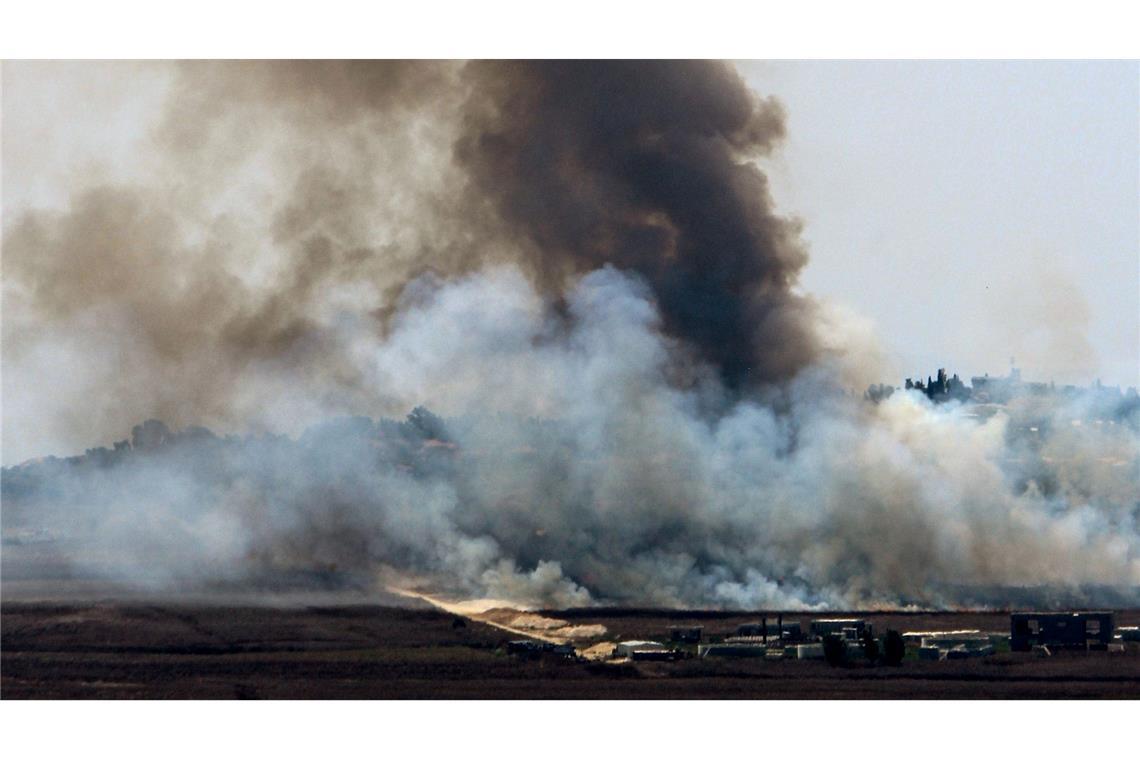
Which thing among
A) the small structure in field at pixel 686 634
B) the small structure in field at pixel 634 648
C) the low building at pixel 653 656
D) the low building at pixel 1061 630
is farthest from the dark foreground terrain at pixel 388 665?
the low building at pixel 1061 630

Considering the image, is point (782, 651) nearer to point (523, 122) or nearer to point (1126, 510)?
point (1126, 510)

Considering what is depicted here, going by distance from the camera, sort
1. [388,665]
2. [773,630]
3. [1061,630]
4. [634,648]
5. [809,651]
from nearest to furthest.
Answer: [388,665]
[634,648]
[809,651]
[773,630]
[1061,630]

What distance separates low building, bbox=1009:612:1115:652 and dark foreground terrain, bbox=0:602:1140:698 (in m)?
0.72

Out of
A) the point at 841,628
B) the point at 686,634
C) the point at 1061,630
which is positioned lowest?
the point at 686,634

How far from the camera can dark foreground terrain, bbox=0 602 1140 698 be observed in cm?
5650

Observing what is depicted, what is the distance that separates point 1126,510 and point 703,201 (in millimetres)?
14315

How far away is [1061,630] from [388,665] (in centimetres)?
1746

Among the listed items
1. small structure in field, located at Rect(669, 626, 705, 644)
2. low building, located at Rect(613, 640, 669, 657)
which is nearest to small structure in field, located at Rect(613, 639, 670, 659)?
low building, located at Rect(613, 640, 669, 657)

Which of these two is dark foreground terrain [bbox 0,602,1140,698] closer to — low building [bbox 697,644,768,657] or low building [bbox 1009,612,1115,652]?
low building [bbox 697,644,768,657]

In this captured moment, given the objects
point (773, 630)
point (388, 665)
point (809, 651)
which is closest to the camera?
point (388, 665)

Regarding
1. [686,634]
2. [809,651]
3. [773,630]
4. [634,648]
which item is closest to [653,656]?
[634,648]

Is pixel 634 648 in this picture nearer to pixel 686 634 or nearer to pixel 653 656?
pixel 653 656

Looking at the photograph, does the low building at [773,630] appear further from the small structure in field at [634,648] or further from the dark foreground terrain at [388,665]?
the small structure in field at [634,648]

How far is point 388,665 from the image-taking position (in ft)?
189
